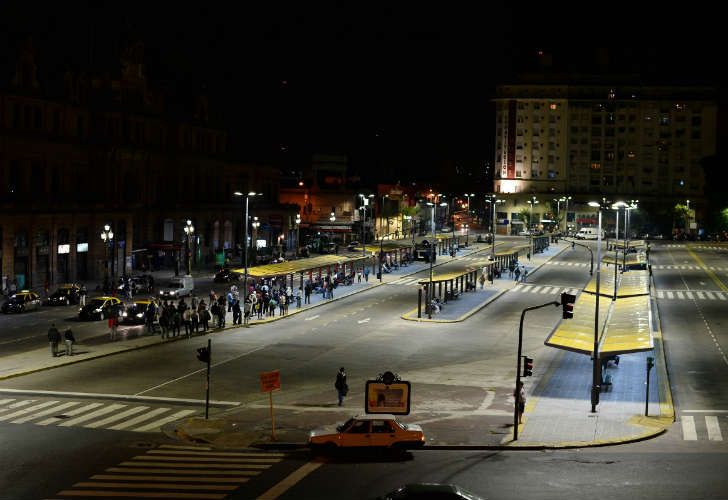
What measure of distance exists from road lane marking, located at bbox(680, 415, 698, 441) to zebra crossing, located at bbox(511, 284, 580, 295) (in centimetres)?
4894

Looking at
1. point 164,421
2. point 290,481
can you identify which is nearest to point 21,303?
point 164,421

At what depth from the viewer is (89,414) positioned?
35.0m

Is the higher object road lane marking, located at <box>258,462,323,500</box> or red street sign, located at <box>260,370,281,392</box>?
red street sign, located at <box>260,370,281,392</box>

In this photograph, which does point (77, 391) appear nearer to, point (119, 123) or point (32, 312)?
point (32, 312)

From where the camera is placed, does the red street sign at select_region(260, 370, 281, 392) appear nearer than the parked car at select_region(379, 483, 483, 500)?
No

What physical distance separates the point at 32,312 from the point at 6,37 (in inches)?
1124

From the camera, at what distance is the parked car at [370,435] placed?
98.4 ft

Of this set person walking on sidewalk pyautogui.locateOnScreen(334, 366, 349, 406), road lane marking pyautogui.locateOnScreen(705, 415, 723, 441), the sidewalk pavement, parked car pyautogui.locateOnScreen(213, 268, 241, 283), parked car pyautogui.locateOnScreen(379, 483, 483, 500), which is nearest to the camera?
parked car pyautogui.locateOnScreen(379, 483, 483, 500)

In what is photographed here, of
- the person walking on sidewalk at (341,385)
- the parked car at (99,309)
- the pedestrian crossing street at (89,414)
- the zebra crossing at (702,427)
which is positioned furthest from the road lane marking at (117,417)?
the parked car at (99,309)

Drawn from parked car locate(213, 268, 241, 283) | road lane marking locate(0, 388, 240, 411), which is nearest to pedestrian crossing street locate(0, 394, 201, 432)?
road lane marking locate(0, 388, 240, 411)

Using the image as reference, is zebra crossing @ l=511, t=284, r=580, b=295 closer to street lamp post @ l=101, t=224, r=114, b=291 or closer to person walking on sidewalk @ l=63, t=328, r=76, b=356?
street lamp post @ l=101, t=224, r=114, b=291

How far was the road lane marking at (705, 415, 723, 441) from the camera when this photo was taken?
3309 centimetres

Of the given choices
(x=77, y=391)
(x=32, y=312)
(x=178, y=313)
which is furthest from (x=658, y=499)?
(x=32, y=312)

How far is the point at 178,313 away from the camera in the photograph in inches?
2216
